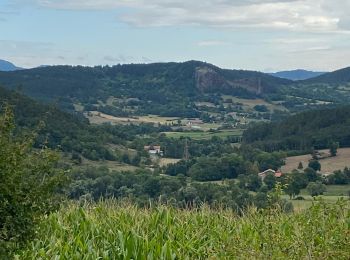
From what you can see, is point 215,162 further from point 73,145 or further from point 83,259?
point 83,259

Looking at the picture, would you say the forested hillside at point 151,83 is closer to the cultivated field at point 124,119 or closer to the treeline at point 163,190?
the cultivated field at point 124,119

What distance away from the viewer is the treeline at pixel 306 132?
65.1 metres

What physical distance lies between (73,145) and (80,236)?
4722 centimetres

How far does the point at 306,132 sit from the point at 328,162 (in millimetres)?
18293

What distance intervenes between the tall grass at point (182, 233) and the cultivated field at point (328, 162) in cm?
4056

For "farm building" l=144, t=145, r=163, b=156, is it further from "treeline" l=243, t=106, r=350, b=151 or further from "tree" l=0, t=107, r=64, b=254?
"tree" l=0, t=107, r=64, b=254

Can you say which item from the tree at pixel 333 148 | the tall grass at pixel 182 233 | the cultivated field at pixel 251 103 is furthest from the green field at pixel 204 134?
the tall grass at pixel 182 233

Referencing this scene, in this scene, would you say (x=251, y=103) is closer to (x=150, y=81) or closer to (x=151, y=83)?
(x=151, y=83)

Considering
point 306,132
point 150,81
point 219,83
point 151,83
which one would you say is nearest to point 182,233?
point 306,132

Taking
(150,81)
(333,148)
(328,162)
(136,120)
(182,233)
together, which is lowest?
(136,120)

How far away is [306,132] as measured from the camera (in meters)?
71.7

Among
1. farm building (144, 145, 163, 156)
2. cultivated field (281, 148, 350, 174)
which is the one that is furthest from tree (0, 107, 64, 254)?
farm building (144, 145, 163, 156)

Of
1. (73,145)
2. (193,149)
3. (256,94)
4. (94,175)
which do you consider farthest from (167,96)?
(94,175)

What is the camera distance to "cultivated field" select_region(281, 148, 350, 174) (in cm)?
4938
